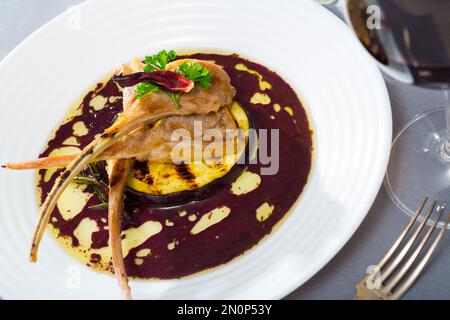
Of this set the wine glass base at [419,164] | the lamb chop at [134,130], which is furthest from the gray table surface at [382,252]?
the lamb chop at [134,130]

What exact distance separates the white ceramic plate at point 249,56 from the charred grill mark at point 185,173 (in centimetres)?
35

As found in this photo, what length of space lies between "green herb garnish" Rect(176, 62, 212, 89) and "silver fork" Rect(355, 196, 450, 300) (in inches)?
30.4

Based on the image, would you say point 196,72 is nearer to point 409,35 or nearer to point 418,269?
point 409,35

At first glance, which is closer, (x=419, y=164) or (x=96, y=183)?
(x=419, y=164)

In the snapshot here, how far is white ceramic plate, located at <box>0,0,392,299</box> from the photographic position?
162cm

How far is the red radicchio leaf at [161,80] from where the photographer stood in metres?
1.79

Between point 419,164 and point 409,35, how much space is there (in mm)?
602

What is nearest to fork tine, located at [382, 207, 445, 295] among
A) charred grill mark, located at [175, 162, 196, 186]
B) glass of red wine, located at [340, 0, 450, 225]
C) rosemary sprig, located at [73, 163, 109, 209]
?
glass of red wine, located at [340, 0, 450, 225]

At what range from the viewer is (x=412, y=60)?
130 cm

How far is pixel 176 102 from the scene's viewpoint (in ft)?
5.99

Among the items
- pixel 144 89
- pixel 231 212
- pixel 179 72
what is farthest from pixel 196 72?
pixel 231 212

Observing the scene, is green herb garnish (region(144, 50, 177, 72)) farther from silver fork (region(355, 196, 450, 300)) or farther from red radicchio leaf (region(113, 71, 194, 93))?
silver fork (region(355, 196, 450, 300))
